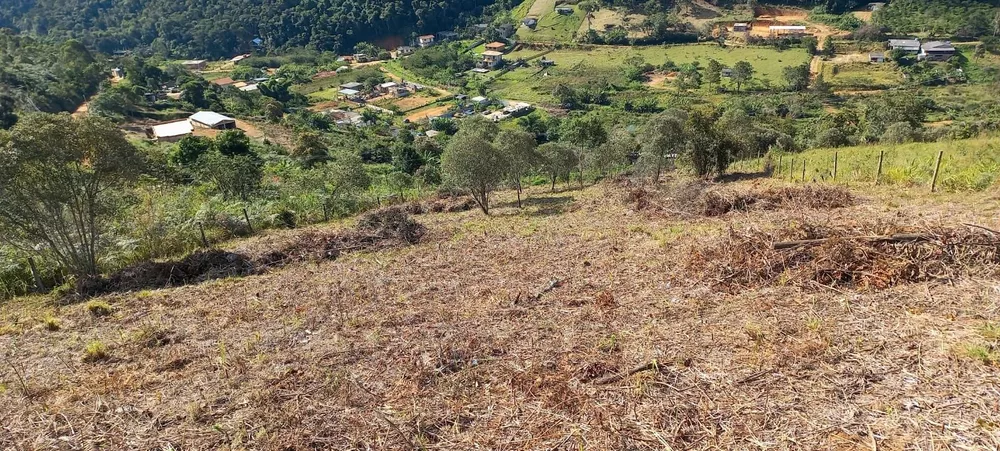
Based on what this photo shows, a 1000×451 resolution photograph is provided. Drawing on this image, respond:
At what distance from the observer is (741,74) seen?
7469cm

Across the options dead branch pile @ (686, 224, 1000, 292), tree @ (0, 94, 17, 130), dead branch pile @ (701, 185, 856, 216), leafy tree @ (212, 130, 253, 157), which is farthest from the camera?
leafy tree @ (212, 130, 253, 157)

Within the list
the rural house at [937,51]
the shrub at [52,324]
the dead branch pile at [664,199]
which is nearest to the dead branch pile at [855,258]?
the dead branch pile at [664,199]

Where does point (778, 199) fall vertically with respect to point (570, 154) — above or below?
above

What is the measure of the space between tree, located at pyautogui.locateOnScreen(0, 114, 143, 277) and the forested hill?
114431 millimetres

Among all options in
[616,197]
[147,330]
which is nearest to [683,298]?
[147,330]

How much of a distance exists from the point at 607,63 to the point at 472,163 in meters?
80.0

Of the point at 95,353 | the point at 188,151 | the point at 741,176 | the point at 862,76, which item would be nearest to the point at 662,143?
the point at 741,176

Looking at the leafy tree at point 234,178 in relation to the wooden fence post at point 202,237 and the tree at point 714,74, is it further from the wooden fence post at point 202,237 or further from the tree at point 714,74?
the tree at point 714,74

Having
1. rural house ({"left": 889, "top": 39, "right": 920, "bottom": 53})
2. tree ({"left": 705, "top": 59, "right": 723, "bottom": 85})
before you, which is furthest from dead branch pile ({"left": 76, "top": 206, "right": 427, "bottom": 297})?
rural house ({"left": 889, "top": 39, "right": 920, "bottom": 53})

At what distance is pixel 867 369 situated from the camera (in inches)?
198

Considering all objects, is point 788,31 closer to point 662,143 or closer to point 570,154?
point 570,154

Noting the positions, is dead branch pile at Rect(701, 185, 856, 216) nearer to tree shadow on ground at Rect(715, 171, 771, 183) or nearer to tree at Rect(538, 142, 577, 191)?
tree shadow on ground at Rect(715, 171, 771, 183)

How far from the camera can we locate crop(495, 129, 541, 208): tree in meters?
24.3

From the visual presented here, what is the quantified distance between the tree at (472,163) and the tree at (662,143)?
832 cm
